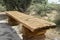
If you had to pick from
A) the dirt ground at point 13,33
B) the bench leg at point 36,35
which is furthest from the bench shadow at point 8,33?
the bench leg at point 36,35

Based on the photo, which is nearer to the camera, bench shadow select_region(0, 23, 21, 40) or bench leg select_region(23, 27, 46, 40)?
bench leg select_region(23, 27, 46, 40)

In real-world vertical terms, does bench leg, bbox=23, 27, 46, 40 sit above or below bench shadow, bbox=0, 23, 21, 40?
above

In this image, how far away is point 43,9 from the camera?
696 cm

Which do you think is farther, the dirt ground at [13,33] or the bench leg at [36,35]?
the dirt ground at [13,33]

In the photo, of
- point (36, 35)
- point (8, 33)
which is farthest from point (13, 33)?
point (36, 35)

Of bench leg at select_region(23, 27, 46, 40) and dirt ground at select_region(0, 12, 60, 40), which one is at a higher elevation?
bench leg at select_region(23, 27, 46, 40)

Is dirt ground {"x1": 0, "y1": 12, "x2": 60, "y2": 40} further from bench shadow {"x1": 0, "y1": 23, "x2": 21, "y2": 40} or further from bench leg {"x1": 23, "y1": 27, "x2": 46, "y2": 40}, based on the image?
bench leg {"x1": 23, "y1": 27, "x2": 46, "y2": 40}

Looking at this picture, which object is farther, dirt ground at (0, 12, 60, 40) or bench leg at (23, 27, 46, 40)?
dirt ground at (0, 12, 60, 40)

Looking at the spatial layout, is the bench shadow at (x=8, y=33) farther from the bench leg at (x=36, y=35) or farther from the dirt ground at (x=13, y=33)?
the bench leg at (x=36, y=35)

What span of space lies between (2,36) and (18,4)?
2690mm

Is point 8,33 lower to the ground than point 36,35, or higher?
lower

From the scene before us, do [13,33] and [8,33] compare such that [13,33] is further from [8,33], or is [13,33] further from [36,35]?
[36,35]

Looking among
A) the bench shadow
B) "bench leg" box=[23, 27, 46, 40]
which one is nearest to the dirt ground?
the bench shadow

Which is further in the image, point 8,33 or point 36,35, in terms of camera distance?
point 8,33
